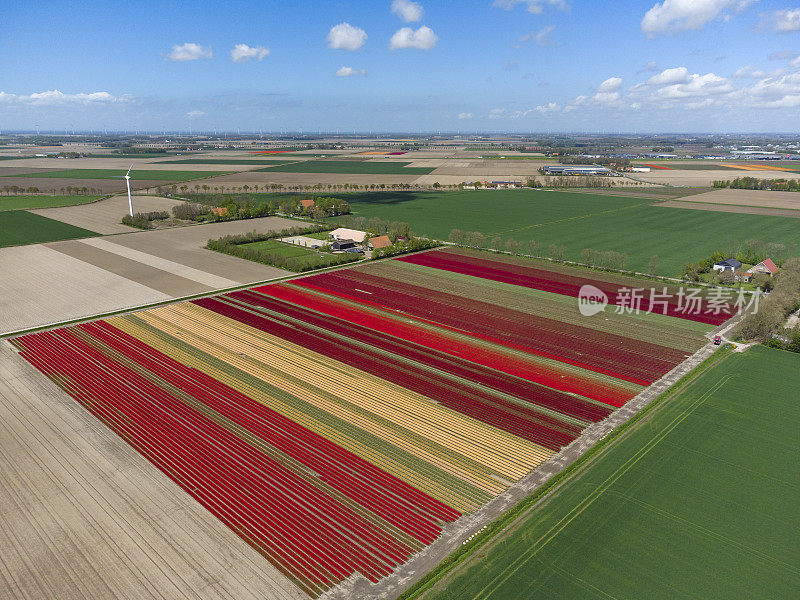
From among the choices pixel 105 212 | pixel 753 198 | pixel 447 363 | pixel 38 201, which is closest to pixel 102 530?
pixel 447 363

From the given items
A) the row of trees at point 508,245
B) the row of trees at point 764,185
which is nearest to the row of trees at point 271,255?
the row of trees at point 508,245

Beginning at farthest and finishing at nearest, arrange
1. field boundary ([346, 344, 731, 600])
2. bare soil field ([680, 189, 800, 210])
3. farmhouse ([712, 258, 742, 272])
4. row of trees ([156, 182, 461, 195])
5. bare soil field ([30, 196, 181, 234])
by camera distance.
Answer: row of trees ([156, 182, 461, 195]) → bare soil field ([680, 189, 800, 210]) → bare soil field ([30, 196, 181, 234]) → farmhouse ([712, 258, 742, 272]) → field boundary ([346, 344, 731, 600])

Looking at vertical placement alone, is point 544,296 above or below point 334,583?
above

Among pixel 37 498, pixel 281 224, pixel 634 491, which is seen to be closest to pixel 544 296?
pixel 634 491

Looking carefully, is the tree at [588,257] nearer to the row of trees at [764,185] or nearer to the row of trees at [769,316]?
the row of trees at [769,316]

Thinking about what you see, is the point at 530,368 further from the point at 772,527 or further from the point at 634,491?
the point at 772,527

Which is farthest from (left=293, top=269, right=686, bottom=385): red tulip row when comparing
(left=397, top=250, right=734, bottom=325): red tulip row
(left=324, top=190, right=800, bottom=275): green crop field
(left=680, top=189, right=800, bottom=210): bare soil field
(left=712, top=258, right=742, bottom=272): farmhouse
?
(left=680, top=189, right=800, bottom=210): bare soil field

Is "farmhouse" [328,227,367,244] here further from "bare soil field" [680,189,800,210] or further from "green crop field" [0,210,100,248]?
"bare soil field" [680,189,800,210]
